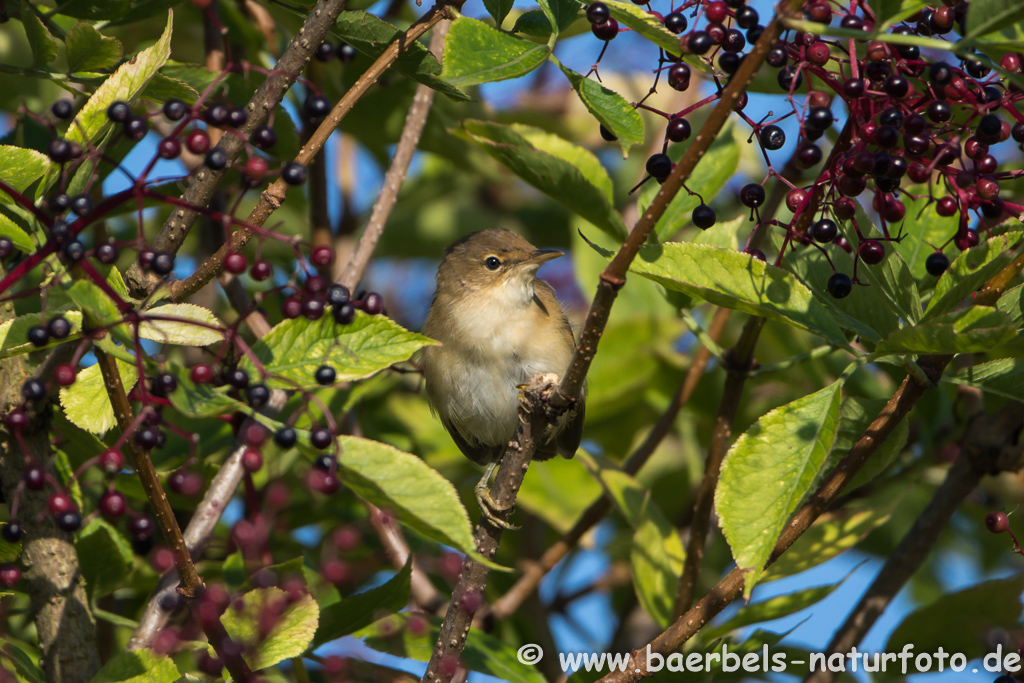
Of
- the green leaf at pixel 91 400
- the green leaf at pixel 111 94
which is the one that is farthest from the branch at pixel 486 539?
the green leaf at pixel 111 94

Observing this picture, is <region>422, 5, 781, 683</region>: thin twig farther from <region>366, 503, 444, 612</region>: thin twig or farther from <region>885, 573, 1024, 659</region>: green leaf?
<region>885, 573, 1024, 659</region>: green leaf

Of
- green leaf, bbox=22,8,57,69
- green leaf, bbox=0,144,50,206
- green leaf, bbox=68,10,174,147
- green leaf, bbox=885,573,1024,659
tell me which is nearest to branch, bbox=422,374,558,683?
green leaf, bbox=68,10,174,147

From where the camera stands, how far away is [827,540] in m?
3.30

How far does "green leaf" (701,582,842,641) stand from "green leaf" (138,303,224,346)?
187 centimetres

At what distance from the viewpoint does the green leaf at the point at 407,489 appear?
5.54 ft

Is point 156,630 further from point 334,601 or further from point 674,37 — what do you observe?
point 674,37

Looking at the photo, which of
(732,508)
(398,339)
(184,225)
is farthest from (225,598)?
(732,508)

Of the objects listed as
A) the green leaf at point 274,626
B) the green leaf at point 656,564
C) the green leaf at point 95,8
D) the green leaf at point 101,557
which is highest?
the green leaf at point 95,8

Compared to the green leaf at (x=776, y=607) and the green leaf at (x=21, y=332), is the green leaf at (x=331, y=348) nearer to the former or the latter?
the green leaf at (x=21, y=332)

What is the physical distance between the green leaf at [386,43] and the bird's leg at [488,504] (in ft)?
3.57

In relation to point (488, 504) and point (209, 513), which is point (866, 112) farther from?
point (209, 513)

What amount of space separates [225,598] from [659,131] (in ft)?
12.8

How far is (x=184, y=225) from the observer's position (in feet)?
7.90

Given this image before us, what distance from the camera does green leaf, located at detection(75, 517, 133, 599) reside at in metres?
2.88
